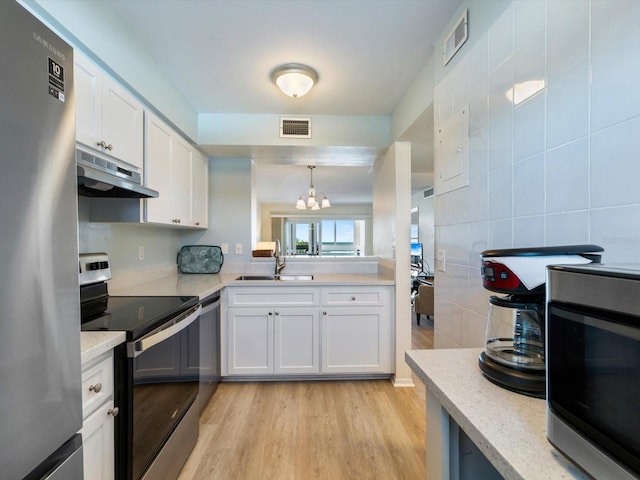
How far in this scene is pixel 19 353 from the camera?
59 centimetres

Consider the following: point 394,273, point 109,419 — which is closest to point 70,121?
point 109,419

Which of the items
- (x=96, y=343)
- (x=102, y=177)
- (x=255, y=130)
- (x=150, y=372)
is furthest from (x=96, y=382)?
(x=255, y=130)

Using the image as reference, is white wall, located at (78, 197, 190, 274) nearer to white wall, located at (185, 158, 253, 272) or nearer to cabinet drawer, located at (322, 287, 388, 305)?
white wall, located at (185, 158, 253, 272)

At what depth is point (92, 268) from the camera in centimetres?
141

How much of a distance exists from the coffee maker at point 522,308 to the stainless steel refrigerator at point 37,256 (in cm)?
107

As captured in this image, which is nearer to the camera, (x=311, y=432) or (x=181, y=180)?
(x=311, y=432)

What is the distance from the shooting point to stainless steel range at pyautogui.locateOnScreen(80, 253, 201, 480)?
1.11 meters

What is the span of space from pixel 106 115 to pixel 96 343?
117 centimetres

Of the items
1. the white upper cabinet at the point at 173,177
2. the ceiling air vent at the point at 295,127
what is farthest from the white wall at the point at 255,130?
the white upper cabinet at the point at 173,177

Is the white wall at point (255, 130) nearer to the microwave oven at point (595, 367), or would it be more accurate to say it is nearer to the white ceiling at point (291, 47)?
the white ceiling at point (291, 47)

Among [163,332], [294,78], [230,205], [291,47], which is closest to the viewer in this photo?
[163,332]

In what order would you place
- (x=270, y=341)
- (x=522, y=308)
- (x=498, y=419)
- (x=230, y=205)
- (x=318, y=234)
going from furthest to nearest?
(x=318, y=234)
(x=230, y=205)
(x=270, y=341)
(x=522, y=308)
(x=498, y=419)

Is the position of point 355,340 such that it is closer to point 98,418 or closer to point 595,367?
point 98,418

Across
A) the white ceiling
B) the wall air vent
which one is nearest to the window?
the white ceiling
